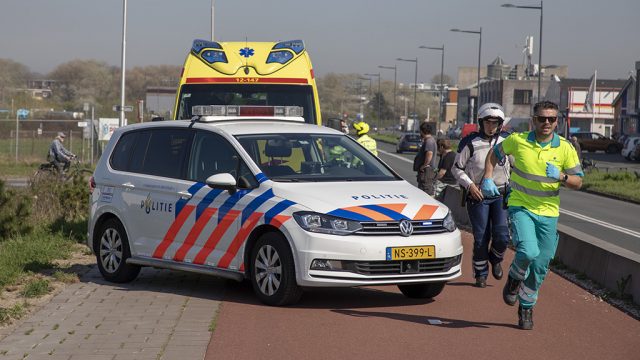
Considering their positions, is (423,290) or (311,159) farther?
(311,159)

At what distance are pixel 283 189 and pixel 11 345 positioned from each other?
278 cm

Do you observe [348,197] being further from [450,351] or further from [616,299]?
[616,299]

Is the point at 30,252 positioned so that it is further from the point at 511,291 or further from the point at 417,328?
the point at 511,291

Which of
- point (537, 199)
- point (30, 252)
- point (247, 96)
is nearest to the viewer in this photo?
point (537, 199)

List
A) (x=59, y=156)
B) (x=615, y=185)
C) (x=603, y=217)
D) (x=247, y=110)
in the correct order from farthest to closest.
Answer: (x=615, y=185) < (x=59, y=156) < (x=603, y=217) < (x=247, y=110)

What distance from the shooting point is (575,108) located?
112062 millimetres

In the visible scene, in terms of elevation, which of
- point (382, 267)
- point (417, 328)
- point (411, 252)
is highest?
point (411, 252)

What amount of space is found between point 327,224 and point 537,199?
1717 millimetres

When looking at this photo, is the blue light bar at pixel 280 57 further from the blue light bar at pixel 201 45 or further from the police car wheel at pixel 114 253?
the police car wheel at pixel 114 253

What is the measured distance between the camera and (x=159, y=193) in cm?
1057

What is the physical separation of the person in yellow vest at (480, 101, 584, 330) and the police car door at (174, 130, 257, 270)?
2464mm

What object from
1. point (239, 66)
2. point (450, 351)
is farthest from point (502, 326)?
point (239, 66)

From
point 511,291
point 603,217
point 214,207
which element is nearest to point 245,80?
point 214,207

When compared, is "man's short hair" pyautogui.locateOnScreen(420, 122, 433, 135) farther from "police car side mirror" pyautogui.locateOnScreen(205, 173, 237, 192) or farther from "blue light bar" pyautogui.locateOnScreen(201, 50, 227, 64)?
"police car side mirror" pyautogui.locateOnScreen(205, 173, 237, 192)
